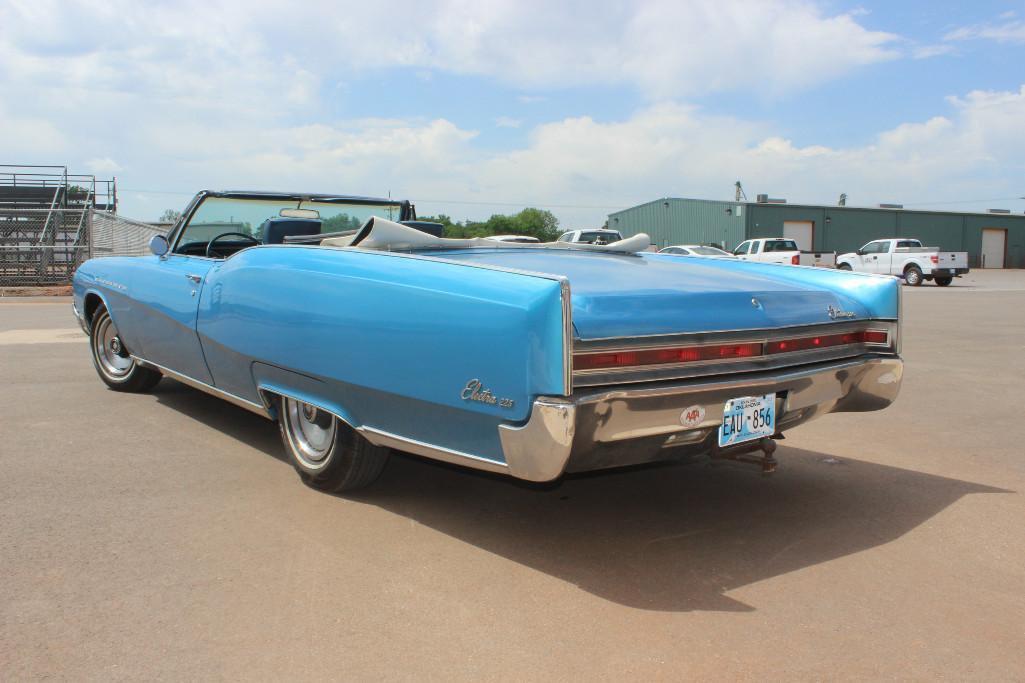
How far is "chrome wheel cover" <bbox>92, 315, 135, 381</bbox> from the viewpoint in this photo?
6180 millimetres

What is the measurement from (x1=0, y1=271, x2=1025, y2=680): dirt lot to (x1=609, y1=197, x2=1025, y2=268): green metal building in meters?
38.8

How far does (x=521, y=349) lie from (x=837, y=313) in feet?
5.57

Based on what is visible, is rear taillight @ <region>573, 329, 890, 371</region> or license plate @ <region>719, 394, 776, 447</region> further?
license plate @ <region>719, 394, 776, 447</region>

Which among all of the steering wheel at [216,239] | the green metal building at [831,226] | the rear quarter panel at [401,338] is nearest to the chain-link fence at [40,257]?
the steering wheel at [216,239]

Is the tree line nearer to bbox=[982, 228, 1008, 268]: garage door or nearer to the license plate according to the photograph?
bbox=[982, 228, 1008, 268]: garage door

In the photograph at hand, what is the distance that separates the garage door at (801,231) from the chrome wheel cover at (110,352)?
40.7m

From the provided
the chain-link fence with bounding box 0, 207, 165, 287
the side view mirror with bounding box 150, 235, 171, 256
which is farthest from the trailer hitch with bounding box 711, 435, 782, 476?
the chain-link fence with bounding box 0, 207, 165, 287

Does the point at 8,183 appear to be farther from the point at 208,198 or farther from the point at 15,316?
the point at 208,198

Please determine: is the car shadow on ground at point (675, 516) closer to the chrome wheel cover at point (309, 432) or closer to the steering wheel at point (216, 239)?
the chrome wheel cover at point (309, 432)

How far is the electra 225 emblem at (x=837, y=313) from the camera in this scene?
3.70 metres

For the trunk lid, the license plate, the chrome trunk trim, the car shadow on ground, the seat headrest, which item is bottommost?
the car shadow on ground

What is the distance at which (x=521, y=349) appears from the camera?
2.79 m

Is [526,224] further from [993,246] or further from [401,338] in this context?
[401,338]

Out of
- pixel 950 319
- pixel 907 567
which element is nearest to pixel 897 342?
pixel 907 567
